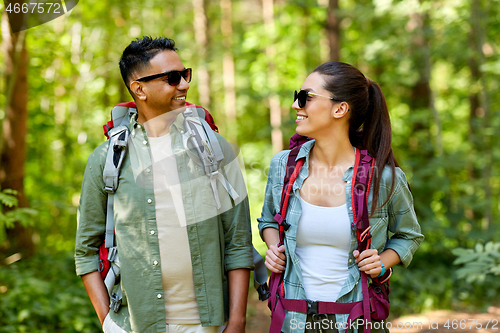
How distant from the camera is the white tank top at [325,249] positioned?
1.98 m

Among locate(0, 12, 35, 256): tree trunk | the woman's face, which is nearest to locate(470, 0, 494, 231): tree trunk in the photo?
the woman's face

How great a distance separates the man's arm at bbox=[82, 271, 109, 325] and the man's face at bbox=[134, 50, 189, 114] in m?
0.97

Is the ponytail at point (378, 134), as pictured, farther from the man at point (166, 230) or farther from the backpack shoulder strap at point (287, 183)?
the man at point (166, 230)

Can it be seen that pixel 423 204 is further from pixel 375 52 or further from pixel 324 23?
pixel 324 23

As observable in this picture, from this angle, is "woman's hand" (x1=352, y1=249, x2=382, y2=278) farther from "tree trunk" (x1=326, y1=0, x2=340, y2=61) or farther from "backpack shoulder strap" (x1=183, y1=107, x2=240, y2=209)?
"tree trunk" (x1=326, y1=0, x2=340, y2=61)

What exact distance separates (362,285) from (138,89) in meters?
1.56

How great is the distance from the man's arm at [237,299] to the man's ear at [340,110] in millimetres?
960

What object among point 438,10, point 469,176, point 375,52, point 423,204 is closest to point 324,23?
point 375,52

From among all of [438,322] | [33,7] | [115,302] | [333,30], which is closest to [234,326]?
[115,302]

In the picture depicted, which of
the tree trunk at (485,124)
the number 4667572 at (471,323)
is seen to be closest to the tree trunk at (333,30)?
the tree trunk at (485,124)

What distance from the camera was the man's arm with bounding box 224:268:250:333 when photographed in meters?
2.01

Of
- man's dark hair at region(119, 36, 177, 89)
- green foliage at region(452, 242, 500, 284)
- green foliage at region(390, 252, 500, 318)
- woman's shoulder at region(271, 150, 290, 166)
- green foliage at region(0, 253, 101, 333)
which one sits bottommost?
green foliage at region(390, 252, 500, 318)

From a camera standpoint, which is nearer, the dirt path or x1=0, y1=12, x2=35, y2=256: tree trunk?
the dirt path

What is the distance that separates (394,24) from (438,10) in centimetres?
113
